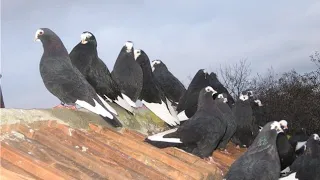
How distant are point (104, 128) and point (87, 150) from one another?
3.11ft

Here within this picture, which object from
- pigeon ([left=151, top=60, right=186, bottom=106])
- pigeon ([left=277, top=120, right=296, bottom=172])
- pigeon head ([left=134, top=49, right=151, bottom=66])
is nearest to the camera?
pigeon ([left=277, top=120, right=296, bottom=172])

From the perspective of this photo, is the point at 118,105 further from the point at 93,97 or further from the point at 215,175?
the point at 215,175

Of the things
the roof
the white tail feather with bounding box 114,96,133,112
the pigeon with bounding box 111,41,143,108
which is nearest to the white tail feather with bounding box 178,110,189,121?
the pigeon with bounding box 111,41,143,108

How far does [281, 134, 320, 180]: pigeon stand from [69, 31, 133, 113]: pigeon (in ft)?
8.65

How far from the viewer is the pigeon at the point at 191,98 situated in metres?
7.87

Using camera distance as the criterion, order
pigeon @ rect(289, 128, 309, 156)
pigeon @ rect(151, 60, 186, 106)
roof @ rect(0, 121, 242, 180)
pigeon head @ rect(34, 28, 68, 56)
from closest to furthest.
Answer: roof @ rect(0, 121, 242, 180), pigeon head @ rect(34, 28, 68, 56), pigeon @ rect(289, 128, 309, 156), pigeon @ rect(151, 60, 186, 106)

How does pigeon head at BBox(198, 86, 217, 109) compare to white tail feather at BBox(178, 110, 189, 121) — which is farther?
white tail feather at BBox(178, 110, 189, 121)

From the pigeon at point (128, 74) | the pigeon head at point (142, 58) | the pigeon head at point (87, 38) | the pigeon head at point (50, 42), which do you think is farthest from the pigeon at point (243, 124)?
the pigeon head at point (50, 42)

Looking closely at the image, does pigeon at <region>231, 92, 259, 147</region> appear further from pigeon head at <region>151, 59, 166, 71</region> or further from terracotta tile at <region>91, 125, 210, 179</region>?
terracotta tile at <region>91, 125, 210, 179</region>

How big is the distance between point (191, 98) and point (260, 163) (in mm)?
3286

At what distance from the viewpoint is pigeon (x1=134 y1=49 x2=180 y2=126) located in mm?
7089

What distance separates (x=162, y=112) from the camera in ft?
23.4

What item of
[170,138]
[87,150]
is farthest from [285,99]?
[87,150]

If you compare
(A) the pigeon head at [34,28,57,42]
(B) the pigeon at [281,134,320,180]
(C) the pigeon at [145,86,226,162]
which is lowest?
(B) the pigeon at [281,134,320,180]
